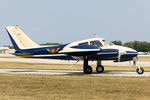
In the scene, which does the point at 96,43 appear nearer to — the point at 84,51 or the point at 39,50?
the point at 84,51

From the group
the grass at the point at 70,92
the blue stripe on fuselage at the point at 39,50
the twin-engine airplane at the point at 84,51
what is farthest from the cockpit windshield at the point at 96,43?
the grass at the point at 70,92

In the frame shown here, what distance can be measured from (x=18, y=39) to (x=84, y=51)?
7949mm

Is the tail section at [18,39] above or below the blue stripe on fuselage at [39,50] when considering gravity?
above

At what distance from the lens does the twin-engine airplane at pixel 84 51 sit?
22.6 m

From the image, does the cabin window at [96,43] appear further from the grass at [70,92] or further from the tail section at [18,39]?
the grass at [70,92]

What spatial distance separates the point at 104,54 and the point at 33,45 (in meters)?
7.61

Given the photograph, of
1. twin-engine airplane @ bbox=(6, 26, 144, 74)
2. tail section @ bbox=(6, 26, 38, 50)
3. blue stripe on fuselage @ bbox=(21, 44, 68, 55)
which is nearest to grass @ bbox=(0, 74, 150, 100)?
twin-engine airplane @ bbox=(6, 26, 144, 74)

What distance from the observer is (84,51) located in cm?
2239

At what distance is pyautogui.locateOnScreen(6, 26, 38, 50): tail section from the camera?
26.6 m

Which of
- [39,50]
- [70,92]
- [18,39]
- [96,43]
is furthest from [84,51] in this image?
[70,92]

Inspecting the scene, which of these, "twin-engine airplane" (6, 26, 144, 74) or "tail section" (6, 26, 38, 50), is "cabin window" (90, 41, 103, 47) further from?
"tail section" (6, 26, 38, 50)

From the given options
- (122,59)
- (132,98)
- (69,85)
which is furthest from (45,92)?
(122,59)

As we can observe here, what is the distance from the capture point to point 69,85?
15.3m

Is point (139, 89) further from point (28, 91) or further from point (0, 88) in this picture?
point (0, 88)
